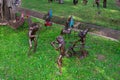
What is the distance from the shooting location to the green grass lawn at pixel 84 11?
2273cm

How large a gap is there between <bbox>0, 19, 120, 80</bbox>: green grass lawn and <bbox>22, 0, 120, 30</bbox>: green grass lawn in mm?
5281

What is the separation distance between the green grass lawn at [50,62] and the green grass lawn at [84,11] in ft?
17.3

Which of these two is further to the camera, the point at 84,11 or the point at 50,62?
the point at 84,11

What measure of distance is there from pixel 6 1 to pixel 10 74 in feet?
25.9

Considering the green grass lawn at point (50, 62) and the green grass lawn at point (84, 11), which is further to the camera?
the green grass lawn at point (84, 11)

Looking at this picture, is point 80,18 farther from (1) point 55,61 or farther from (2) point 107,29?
(1) point 55,61

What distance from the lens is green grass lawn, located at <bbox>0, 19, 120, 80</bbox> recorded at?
43.2 feet

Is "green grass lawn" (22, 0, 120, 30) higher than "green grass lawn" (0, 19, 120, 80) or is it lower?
higher

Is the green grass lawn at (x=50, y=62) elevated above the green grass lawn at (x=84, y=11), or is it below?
below

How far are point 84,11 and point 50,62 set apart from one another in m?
12.9

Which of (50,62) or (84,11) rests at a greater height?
(84,11)

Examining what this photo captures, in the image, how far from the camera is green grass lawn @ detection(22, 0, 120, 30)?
22734mm

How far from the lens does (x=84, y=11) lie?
86.0ft

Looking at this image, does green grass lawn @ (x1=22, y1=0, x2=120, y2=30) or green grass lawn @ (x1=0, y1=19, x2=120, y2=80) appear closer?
green grass lawn @ (x1=0, y1=19, x2=120, y2=80)
